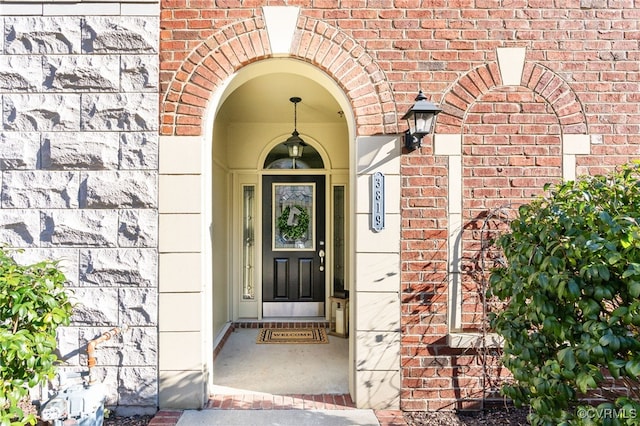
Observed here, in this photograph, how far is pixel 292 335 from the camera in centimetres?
429

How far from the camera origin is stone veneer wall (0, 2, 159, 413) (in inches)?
106

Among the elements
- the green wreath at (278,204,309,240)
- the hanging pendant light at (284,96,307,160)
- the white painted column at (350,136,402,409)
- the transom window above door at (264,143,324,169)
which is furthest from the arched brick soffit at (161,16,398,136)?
the green wreath at (278,204,309,240)

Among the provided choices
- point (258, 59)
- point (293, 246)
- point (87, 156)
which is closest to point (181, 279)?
point (87, 156)

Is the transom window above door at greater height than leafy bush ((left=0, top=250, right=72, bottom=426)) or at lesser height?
greater

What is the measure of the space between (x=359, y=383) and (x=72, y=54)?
340 cm

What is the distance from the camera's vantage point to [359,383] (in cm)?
271

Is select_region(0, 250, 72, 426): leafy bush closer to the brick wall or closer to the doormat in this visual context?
the brick wall

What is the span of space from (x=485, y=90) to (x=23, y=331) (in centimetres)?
346

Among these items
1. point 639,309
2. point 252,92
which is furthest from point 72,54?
point 639,309

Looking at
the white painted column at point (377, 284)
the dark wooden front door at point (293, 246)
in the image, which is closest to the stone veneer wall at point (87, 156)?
the white painted column at point (377, 284)

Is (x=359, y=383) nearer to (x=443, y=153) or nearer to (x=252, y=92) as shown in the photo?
(x=443, y=153)

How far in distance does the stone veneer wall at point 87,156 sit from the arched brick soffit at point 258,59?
0.73 feet

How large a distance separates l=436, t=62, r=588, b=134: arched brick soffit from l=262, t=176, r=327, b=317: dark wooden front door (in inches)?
91.9

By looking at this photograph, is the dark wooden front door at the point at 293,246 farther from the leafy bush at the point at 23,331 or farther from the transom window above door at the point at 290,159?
the leafy bush at the point at 23,331
